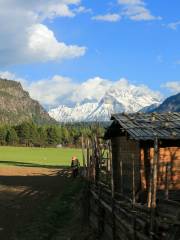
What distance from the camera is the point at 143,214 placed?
1227 cm

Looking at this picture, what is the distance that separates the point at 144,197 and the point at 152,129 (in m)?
2.82

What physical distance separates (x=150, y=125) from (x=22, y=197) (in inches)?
506

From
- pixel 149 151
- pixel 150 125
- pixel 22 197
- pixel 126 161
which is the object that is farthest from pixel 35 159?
pixel 149 151

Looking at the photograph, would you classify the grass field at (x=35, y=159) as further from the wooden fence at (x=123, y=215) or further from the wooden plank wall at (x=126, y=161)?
the wooden fence at (x=123, y=215)

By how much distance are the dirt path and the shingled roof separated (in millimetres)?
6292

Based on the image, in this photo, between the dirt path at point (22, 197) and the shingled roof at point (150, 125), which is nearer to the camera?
the shingled roof at point (150, 125)

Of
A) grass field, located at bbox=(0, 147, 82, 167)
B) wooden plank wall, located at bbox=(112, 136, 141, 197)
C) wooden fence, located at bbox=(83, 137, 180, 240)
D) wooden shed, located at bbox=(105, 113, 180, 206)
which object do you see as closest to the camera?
wooden fence, located at bbox=(83, 137, 180, 240)

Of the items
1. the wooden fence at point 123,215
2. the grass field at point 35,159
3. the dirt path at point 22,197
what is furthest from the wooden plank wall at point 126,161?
the grass field at point 35,159

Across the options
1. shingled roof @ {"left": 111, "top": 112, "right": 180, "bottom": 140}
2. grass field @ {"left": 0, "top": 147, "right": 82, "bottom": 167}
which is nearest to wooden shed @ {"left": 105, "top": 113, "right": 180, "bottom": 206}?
shingled roof @ {"left": 111, "top": 112, "right": 180, "bottom": 140}

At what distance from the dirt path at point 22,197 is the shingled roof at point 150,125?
6.29m

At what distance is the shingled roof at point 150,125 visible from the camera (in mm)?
20775

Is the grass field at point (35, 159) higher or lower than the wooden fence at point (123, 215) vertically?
higher

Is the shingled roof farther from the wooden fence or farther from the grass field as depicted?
the grass field

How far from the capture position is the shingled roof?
20.8m
